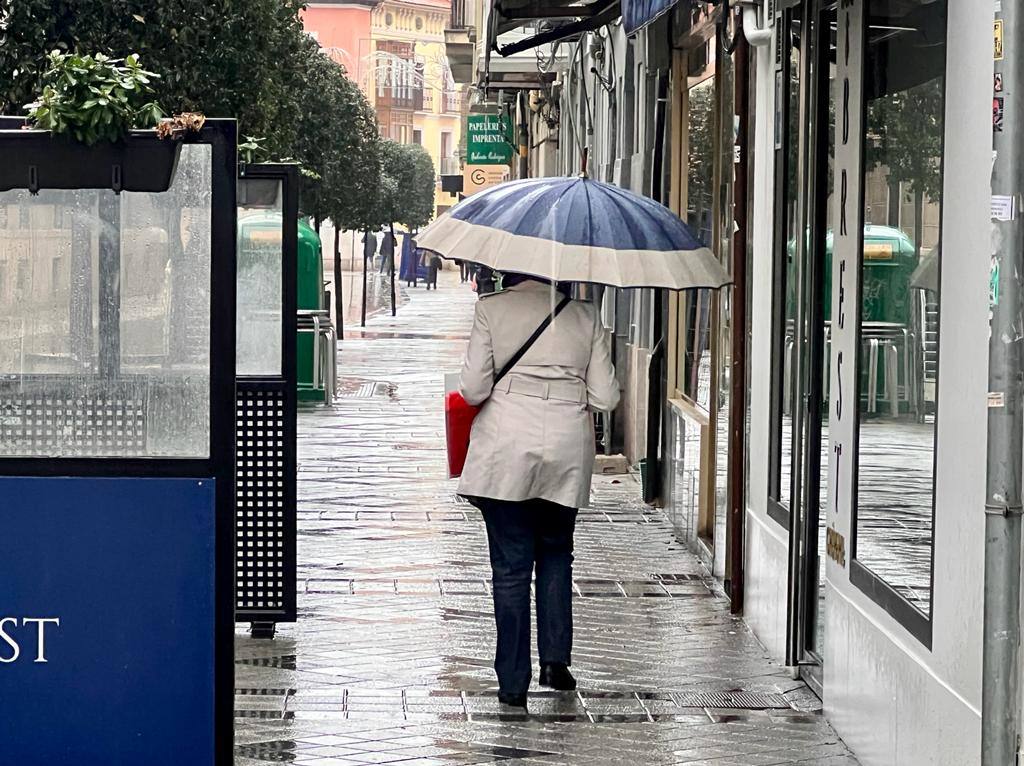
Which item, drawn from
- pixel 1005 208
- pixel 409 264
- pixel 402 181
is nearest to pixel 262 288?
pixel 1005 208

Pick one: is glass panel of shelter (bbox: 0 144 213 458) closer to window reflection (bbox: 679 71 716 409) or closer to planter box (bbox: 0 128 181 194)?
planter box (bbox: 0 128 181 194)

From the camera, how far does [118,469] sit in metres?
5.39

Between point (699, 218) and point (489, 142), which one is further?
point (489, 142)

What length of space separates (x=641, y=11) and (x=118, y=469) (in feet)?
14.5

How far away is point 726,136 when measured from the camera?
11461 millimetres

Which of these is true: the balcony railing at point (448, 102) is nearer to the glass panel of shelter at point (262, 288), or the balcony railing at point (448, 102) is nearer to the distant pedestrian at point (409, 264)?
the distant pedestrian at point (409, 264)

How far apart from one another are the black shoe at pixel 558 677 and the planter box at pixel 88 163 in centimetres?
314

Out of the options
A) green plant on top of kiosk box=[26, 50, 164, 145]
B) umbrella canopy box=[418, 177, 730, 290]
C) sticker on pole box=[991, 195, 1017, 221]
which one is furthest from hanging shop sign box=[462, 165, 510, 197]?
sticker on pole box=[991, 195, 1017, 221]

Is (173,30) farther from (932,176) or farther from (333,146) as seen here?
(333,146)

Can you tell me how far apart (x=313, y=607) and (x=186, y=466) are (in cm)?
418

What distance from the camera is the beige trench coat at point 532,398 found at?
7.27 metres

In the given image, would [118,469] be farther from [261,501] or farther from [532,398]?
[261,501]

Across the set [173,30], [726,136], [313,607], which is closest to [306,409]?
[173,30]

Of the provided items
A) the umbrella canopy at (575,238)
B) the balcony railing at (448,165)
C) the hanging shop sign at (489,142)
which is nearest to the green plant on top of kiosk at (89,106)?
the umbrella canopy at (575,238)
